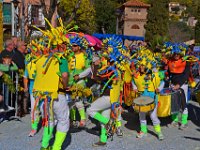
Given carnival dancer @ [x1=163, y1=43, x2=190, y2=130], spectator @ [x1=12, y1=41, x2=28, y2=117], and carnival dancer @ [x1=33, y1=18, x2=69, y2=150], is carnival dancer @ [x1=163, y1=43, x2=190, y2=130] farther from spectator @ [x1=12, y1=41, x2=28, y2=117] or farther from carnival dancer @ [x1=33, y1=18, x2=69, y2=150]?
spectator @ [x1=12, y1=41, x2=28, y2=117]

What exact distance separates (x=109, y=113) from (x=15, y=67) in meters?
2.63

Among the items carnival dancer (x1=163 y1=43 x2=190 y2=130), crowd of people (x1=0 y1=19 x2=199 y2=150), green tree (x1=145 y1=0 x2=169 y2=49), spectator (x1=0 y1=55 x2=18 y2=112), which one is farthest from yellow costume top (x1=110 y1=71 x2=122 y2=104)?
green tree (x1=145 y1=0 x2=169 y2=49)

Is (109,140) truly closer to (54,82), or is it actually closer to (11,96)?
(54,82)

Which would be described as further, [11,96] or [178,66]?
[11,96]

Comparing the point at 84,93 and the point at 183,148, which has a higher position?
the point at 84,93

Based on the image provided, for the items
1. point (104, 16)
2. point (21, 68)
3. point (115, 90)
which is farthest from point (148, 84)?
point (104, 16)

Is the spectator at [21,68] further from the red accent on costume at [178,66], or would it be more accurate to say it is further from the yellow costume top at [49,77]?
the red accent on costume at [178,66]

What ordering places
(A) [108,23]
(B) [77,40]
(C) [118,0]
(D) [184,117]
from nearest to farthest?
(B) [77,40], (D) [184,117], (A) [108,23], (C) [118,0]

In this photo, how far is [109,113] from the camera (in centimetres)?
648

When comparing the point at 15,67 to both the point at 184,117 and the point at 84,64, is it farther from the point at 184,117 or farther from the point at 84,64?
the point at 184,117

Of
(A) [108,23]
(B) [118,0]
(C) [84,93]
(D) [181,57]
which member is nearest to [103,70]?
(C) [84,93]

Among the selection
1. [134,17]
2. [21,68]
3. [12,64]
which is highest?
[134,17]

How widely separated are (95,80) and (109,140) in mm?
1089

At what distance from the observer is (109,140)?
6840 millimetres
